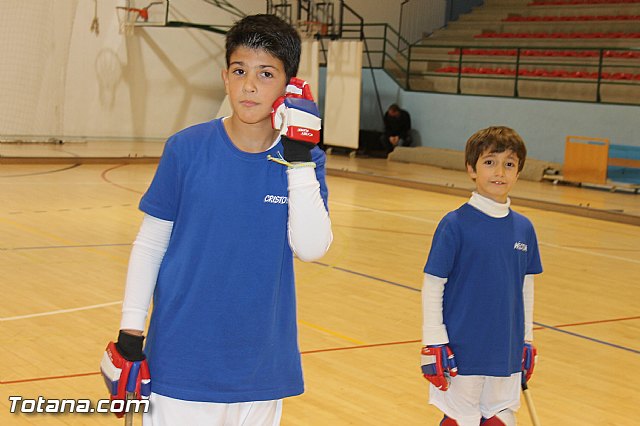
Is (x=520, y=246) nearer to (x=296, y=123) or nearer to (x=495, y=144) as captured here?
(x=495, y=144)

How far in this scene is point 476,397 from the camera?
307cm

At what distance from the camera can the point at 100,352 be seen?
16.3 feet

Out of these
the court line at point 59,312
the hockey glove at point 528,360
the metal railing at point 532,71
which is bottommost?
the court line at point 59,312

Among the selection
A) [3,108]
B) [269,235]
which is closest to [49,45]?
[3,108]

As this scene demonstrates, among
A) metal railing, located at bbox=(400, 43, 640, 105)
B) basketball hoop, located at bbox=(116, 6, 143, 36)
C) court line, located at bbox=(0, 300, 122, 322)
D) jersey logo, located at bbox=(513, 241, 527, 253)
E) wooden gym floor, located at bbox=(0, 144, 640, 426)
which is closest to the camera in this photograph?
jersey logo, located at bbox=(513, 241, 527, 253)

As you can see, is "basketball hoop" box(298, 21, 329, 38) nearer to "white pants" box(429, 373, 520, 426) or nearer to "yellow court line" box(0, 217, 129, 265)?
"yellow court line" box(0, 217, 129, 265)

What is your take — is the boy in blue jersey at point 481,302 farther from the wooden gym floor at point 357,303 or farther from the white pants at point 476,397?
the wooden gym floor at point 357,303

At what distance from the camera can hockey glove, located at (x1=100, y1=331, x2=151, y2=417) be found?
83.7 inches

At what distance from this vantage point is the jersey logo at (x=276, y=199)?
2170mm

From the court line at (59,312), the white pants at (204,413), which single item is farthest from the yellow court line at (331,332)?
the white pants at (204,413)

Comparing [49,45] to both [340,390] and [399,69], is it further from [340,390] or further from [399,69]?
[340,390]

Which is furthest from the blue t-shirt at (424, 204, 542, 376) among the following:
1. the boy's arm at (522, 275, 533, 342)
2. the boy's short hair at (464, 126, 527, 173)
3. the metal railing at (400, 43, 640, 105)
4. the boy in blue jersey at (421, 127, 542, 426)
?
the metal railing at (400, 43, 640, 105)

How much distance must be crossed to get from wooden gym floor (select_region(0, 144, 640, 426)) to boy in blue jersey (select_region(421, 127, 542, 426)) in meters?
1.10

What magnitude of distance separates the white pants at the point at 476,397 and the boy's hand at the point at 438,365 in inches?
3.7
